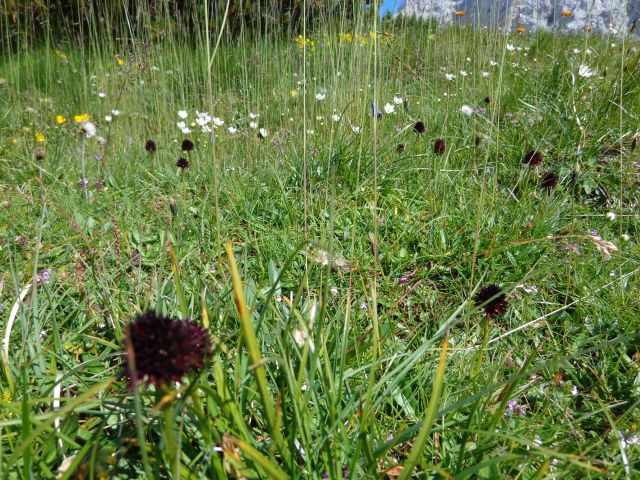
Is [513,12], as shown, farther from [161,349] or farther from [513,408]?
[161,349]

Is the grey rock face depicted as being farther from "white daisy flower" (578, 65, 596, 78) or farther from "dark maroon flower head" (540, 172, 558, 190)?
"dark maroon flower head" (540, 172, 558, 190)

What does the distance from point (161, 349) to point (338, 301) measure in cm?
89

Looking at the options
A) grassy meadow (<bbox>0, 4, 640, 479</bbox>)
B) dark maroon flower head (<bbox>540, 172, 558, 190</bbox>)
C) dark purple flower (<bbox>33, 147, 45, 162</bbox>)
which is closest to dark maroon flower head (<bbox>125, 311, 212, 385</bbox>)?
grassy meadow (<bbox>0, 4, 640, 479</bbox>)

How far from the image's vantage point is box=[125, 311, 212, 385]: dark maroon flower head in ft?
1.69

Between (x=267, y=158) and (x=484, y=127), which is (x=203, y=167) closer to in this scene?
(x=267, y=158)

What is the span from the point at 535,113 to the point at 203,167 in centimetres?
167

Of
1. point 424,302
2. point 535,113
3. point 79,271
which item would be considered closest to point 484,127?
point 535,113

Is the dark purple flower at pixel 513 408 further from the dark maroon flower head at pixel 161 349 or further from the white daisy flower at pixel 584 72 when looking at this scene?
the white daisy flower at pixel 584 72

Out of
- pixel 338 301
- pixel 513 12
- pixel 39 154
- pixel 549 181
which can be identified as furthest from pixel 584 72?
pixel 39 154

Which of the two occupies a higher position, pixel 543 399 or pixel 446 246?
pixel 446 246

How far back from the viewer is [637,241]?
165 cm

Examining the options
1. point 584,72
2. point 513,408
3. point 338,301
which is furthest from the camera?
point 584,72

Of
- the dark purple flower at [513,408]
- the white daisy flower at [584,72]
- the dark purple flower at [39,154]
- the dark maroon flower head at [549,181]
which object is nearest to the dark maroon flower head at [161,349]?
the dark purple flower at [513,408]

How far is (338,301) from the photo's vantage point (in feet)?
4.53
